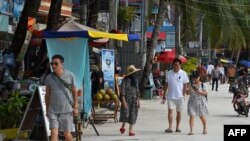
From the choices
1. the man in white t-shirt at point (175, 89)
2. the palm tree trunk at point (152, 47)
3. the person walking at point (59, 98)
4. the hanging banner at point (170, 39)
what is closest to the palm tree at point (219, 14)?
the palm tree trunk at point (152, 47)

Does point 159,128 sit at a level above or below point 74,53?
below

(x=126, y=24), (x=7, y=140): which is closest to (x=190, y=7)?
(x=126, y=24)

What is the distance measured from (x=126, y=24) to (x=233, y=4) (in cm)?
873

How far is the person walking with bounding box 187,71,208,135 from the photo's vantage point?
45.1ft

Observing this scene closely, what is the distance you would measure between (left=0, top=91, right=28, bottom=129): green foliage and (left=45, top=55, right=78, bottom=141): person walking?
2.61 meters

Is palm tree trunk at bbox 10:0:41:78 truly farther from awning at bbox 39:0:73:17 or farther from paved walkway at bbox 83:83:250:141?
awning at bbox 39:0:73:17

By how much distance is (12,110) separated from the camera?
12.1 metres

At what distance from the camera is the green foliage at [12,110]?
39.8ft

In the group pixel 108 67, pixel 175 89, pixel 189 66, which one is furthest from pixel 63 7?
pixel 189 66

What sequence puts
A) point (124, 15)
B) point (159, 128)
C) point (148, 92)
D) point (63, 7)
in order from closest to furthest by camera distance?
point (159, 128), point (63, 7), point (148, 92), point (124, 15)

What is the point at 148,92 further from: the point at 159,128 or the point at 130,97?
the point at 130,97

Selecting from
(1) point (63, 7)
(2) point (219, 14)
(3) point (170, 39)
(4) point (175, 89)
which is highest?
(1) point (63, 7)

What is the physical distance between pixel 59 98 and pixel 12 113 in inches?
113

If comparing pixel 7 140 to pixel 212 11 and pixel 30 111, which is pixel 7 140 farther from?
pixel 212 11
